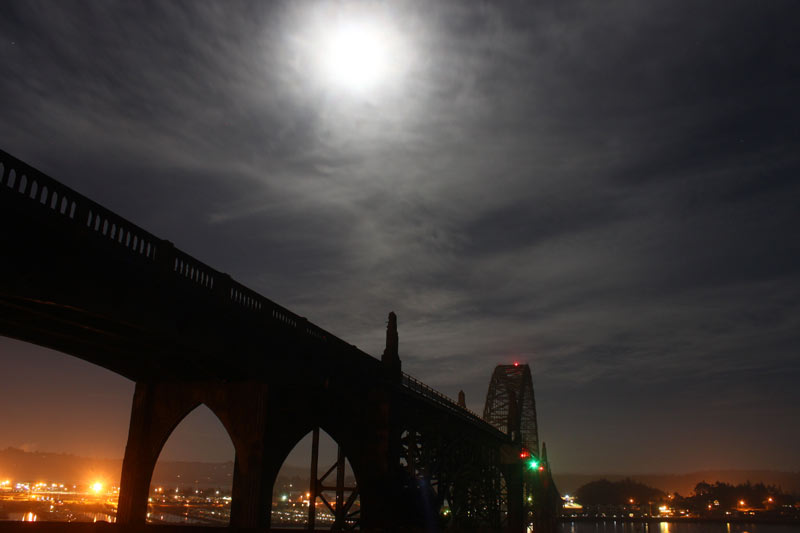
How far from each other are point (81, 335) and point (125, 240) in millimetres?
5726

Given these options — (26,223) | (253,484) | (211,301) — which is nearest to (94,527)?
(26,223)

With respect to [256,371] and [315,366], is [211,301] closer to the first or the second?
[256,371]

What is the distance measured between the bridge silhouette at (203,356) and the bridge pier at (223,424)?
48mm

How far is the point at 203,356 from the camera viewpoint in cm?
1952

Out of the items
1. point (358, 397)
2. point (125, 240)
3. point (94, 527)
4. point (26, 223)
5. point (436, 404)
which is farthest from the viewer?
point (436, 404)

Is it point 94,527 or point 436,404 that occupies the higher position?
point 436,404

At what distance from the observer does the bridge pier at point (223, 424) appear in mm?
19297

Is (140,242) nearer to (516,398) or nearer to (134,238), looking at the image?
(134,238)

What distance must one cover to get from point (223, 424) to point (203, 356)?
337 centimetres

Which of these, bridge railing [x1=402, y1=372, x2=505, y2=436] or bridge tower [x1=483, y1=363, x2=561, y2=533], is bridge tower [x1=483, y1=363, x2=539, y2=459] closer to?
bridge tower [x1=483, y1=363, x2=561, y2=533]

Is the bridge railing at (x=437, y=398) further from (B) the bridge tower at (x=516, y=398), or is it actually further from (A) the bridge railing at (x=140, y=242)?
(B) the bridge tower at (x=516, y=398)

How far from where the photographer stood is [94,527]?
27.7 feet

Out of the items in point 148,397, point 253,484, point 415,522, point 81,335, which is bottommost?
point 415,522

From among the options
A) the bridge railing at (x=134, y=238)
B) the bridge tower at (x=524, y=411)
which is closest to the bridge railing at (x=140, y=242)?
the bridge railing at (x=134, y=238)
